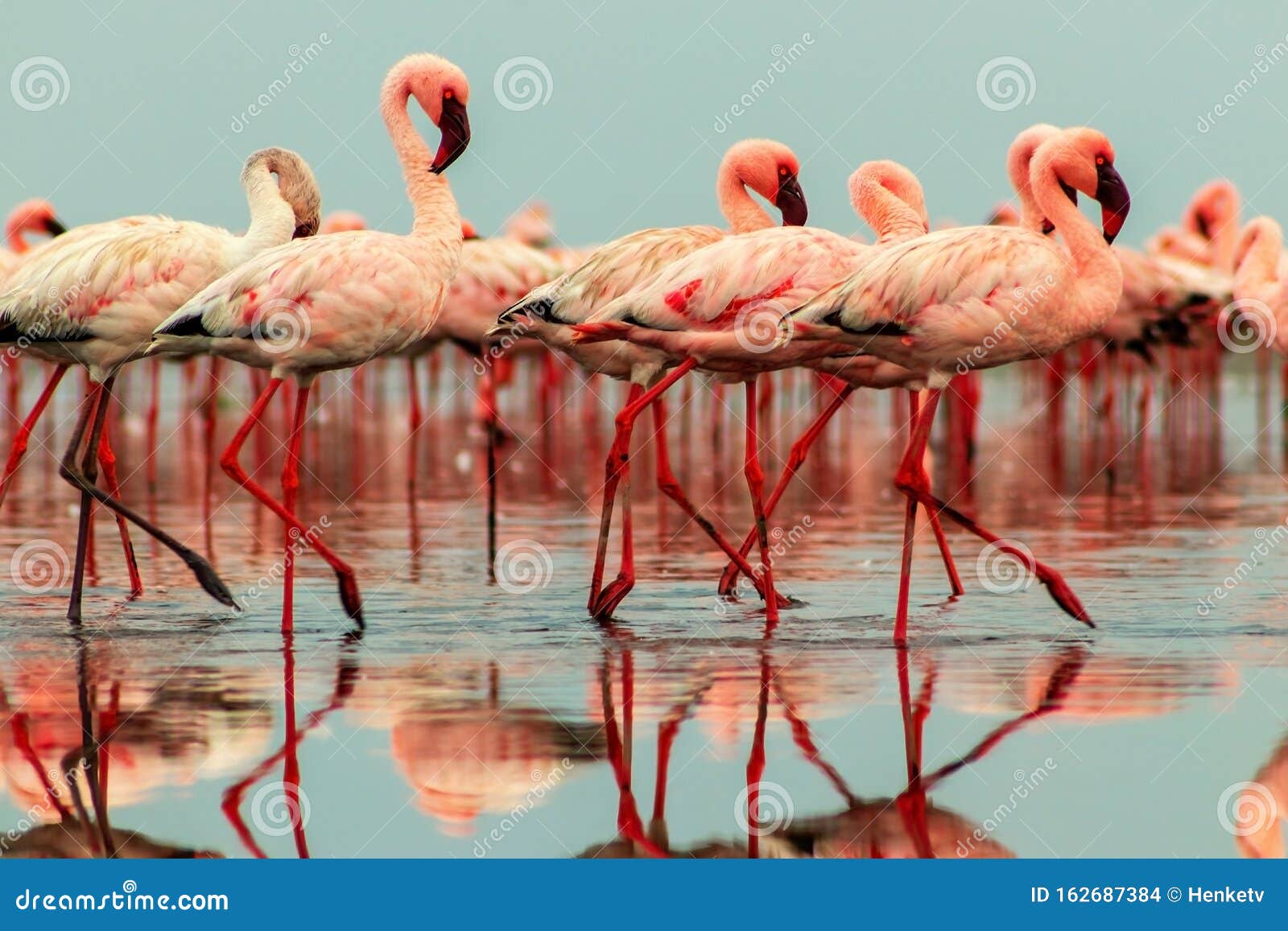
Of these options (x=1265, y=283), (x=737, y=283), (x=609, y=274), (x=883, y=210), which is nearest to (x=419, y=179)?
(x=609, y=274)

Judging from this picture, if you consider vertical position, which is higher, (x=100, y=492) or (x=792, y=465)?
(x=792, y=465)

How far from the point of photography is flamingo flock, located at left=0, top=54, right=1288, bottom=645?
7934mm

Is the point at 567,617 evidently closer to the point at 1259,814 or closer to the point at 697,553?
the point at 697,553

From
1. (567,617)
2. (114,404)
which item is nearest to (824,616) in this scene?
(567,617)

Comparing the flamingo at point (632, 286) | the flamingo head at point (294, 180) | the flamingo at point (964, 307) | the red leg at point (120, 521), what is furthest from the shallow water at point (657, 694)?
the flamingo head at point (294, 180)

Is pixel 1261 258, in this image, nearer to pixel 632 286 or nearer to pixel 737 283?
pixel 632 286

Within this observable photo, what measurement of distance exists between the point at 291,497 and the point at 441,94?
6.56 ft

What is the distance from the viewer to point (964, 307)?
779cm

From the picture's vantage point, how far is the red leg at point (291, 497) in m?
8.07

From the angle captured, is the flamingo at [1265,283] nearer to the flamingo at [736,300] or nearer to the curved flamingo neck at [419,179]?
the flamingo at [736,300]

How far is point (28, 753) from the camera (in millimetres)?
5844

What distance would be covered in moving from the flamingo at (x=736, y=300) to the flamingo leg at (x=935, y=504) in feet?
1.59

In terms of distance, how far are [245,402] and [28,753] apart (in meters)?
25.5

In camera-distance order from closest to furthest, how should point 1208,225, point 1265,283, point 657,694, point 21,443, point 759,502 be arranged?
point 657,694 → point 759,502 → point 21,443 → point 1265,283 → point 1208,225
